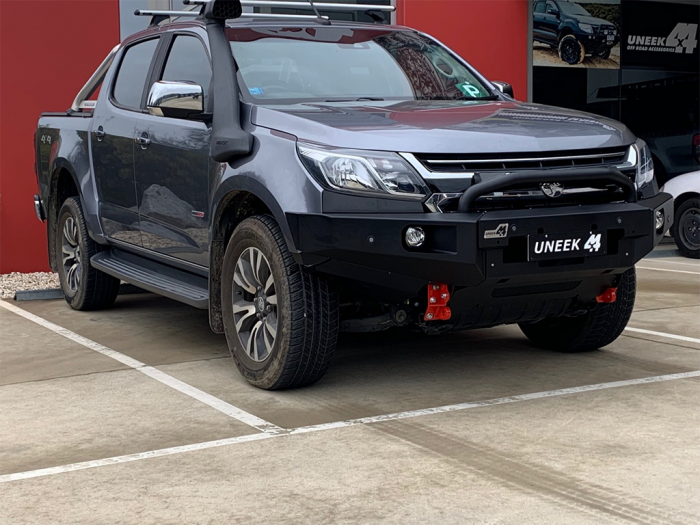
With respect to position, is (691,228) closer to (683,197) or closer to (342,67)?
(683,197)

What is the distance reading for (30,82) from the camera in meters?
9.33

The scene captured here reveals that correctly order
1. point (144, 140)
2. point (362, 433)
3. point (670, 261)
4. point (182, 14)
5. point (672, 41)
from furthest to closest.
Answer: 1. point (672, 41)
2. point (670, 261)
3. point (182, 14)
4. point (144, 140)
5. point (362, 433)

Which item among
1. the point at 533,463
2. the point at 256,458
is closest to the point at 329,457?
the point at 256,458

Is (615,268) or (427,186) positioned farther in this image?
(615,268)

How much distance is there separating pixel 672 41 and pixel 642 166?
12.1 m

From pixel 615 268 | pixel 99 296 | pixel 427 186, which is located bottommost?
pixel 99 296

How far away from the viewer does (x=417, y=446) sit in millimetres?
4223

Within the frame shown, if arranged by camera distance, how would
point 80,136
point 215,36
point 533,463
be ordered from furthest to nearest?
point 80,136
point 215,36
point 533,463

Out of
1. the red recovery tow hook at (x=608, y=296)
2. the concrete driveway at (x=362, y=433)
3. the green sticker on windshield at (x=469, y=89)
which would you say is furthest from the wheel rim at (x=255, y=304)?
the green sticker on windshield at (x=469, y=89)

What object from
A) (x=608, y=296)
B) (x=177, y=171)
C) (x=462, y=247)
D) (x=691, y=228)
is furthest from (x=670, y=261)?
(x=462, y=247)

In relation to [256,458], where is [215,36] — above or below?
above

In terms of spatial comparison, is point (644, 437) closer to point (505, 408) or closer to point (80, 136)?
point (505, 408)

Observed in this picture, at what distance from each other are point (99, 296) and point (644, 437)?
4.55 meters

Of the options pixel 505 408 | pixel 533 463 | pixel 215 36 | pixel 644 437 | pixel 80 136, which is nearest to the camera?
pixel 533 463
